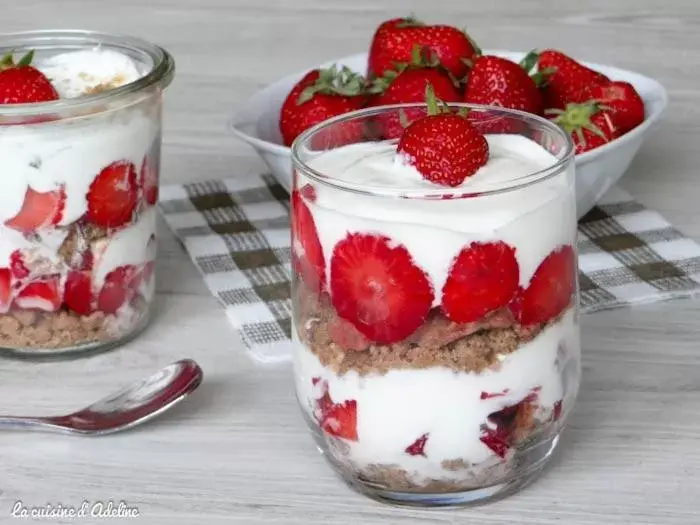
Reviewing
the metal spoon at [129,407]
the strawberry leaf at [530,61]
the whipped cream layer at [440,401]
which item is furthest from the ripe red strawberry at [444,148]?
the strawberry leaf at [530,61]

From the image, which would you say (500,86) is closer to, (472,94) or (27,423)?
(472,94)

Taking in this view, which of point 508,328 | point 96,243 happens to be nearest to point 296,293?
point 508,328

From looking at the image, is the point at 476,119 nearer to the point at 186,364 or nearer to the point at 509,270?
the point at 509,270

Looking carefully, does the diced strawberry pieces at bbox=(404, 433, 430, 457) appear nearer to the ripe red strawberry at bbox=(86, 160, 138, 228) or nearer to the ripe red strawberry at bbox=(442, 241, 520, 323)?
the ripe red strawberry at bbox=(442, 241, 520, 323)

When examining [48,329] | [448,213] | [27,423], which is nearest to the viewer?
[448,213]

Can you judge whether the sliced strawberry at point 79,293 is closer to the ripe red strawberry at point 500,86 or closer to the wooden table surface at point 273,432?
the wooden table surface at point 273,432

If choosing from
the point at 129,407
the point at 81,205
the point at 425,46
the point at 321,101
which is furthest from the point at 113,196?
the point at 425,46

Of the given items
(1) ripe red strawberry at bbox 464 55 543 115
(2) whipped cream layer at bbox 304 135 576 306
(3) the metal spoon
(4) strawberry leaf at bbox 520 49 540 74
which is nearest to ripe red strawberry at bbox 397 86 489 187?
(2) whipped cream layer at bbox 304 135 576 306
